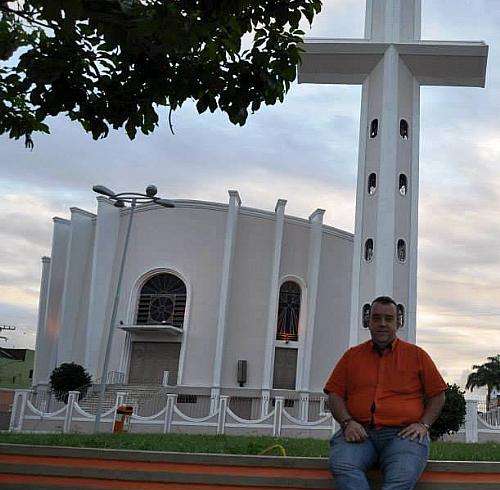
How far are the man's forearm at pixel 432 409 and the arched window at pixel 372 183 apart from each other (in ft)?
67.5

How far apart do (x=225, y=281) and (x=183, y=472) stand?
2675 centimetres

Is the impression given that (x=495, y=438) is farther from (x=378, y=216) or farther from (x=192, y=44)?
(x=192, y=44)

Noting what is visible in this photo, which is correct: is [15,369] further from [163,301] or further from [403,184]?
[403,184]

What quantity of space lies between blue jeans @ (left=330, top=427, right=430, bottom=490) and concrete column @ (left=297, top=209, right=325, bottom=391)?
2705 centimetres

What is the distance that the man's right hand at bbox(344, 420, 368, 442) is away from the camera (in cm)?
448

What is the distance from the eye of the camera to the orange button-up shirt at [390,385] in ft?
15.0

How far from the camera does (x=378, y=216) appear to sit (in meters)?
24.1

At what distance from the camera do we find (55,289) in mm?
35688

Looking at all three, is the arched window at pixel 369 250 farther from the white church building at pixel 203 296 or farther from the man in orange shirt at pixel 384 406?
the man in orange shirt at pixel 384 406

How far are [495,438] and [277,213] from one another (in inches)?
659

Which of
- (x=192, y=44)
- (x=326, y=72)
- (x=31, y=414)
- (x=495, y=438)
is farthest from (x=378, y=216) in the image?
(x=192, y=44)

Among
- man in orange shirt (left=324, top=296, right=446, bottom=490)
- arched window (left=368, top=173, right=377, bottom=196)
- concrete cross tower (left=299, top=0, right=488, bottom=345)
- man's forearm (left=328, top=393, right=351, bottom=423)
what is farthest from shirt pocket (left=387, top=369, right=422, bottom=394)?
arched window (left=368, top=173, right=377, bottom=196)

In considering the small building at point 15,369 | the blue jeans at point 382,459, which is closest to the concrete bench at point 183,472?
the blue jeans at point 382,459

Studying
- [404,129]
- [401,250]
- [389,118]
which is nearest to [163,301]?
[401,250]
